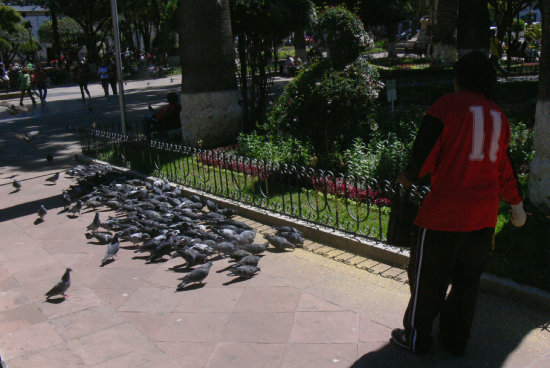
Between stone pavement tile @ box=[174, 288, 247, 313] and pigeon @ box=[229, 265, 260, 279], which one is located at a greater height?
pigeon @ box=[229, 265, 260, 279]

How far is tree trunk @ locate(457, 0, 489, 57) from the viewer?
1588 cm

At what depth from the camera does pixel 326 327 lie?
4137mm

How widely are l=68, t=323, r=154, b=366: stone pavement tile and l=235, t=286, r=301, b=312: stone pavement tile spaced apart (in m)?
0.85

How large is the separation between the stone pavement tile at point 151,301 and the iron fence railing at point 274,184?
6.39ft

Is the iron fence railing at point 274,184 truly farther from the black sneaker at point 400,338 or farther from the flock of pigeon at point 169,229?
the black sneaker at point 400,338

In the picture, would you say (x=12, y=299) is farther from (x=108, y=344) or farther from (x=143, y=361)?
(x=143, y=361)

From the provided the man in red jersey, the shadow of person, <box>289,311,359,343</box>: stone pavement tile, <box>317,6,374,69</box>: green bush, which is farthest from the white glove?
<box>317,6,374,69</box>: green bush

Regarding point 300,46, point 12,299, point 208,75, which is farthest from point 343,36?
point 300,46

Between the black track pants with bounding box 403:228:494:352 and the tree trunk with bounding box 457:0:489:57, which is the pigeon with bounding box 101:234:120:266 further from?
the tree trunk with bounding box 457:0:489:57

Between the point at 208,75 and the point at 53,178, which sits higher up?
the point at 208,75

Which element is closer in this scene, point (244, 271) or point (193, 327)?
point (193, 327)

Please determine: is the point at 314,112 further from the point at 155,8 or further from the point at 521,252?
the point at 155,8

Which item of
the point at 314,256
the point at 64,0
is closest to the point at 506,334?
the point at 314,256

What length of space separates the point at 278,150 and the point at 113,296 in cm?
466
